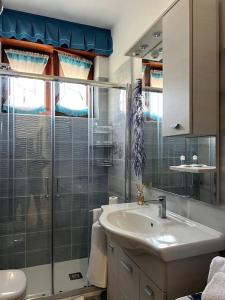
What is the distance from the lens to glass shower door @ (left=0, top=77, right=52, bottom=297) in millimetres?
2398

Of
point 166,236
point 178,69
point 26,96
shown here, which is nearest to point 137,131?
point 178,69

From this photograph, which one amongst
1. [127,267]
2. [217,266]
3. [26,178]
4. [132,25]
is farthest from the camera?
[26,178]

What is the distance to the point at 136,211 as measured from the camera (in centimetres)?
172

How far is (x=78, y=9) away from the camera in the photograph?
2.37m

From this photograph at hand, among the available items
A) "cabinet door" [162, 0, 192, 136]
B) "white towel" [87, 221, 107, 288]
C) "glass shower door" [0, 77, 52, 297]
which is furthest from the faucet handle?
"glass shower door" [0, 77, 52, 297]

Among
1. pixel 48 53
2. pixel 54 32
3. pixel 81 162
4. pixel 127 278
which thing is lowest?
pixel 127 278

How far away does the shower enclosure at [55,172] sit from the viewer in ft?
7.89

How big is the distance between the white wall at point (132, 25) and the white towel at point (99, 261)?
168 centimetres

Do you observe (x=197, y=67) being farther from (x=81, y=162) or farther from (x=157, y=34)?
(x=81, y=162)

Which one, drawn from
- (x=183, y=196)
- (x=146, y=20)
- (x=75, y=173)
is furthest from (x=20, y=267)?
(x=146, y=20)

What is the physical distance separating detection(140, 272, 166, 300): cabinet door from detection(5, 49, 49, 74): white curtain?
240cm

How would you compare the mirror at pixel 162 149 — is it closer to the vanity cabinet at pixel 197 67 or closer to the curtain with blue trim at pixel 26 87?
the vanity cabinet at pixel 197 67

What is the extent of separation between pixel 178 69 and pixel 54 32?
6.11 ft

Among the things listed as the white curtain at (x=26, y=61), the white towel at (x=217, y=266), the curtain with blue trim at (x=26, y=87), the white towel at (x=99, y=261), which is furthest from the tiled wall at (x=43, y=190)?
the white towel at (x=217, y=266)
